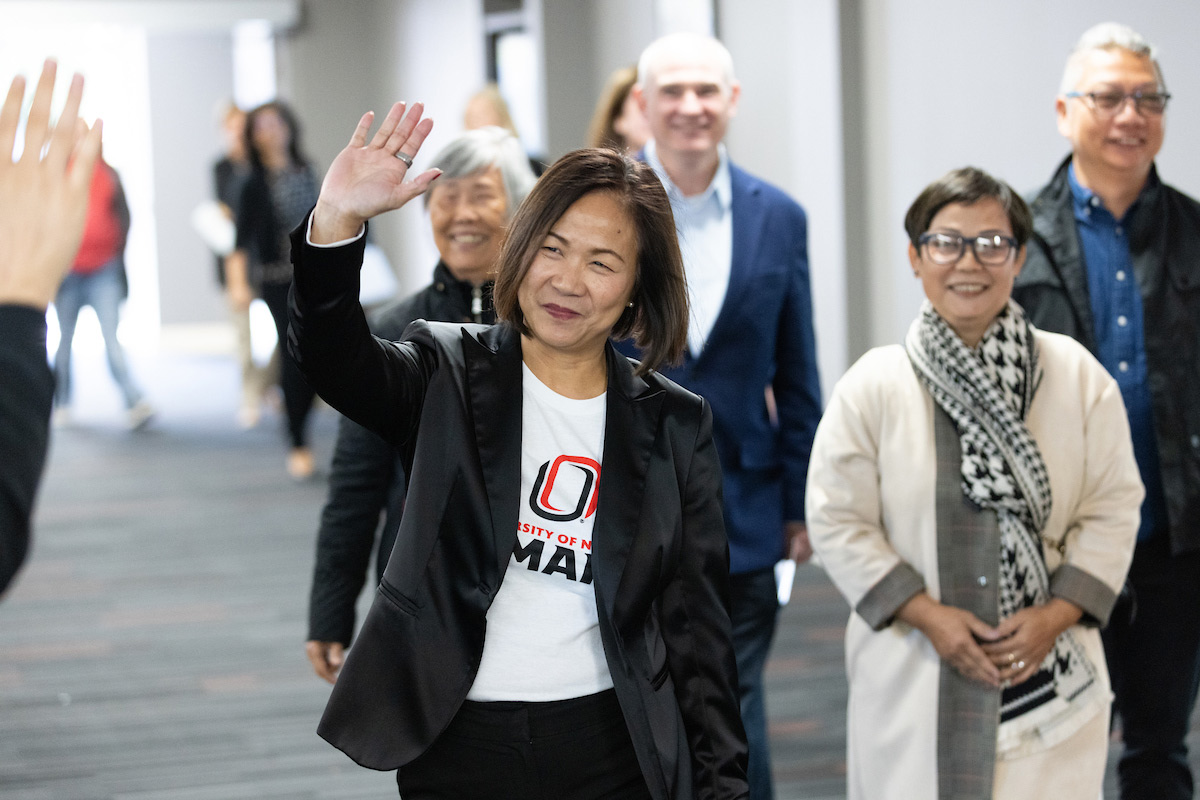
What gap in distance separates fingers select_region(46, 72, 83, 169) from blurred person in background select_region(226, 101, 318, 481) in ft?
19.3

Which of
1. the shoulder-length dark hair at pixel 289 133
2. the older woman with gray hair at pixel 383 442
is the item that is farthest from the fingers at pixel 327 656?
the shoulder-length dark hair at pixel 289 133

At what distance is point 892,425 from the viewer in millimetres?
2334

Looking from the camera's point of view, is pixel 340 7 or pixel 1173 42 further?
pixel 340 7

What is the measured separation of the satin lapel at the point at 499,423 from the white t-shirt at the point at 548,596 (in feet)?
0.09

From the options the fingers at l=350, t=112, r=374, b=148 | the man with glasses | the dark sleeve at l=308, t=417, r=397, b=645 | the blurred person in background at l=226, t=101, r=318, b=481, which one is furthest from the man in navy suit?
the blurred person in background at l=226, t=101, r=318, b=481

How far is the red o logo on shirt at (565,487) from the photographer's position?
172 centimetres

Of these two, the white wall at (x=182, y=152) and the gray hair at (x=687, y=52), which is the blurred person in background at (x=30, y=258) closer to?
the gray hair at (x=687, y=52)

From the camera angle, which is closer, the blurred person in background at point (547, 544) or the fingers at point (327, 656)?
the blurred person in background at point (547, 544)

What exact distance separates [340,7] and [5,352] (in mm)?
12477

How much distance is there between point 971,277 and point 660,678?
949 mm

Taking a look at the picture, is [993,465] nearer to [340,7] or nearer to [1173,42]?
[1173,42]

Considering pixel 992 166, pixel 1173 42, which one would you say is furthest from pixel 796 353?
pixel 992 166

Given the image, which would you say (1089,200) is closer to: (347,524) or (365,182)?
(347,524)

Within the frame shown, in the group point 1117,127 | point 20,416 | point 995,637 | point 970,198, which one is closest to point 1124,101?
point 1117,127
